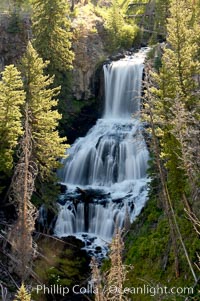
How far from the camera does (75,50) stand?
1661 inches

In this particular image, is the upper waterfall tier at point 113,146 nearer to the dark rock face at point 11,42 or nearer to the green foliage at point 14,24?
the dark rock face at point 11,42

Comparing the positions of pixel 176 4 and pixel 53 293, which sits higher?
pixel 176 4

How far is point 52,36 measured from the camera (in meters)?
35.7

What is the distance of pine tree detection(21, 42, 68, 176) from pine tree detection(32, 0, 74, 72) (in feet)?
25.8

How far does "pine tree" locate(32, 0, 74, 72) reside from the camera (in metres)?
35.3

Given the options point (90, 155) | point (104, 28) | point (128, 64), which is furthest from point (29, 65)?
point (104, 28)

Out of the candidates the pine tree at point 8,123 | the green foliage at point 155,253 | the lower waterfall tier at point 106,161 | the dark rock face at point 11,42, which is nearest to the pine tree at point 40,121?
the pine tree at point 8,123

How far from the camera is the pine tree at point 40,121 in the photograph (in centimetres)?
2548

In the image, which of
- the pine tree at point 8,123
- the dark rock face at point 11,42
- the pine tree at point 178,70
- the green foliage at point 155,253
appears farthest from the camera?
the dark rock face at point 11,42


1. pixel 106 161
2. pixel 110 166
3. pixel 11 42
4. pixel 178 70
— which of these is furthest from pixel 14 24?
pixel 178 70

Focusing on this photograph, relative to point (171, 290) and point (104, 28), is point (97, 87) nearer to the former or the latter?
point (104, 28)

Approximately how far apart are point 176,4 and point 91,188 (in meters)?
14.3

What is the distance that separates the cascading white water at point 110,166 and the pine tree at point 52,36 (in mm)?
6108

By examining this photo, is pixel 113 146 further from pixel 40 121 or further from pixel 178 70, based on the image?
pixel 178 70
